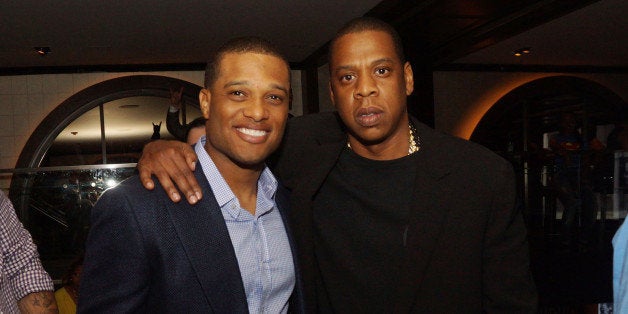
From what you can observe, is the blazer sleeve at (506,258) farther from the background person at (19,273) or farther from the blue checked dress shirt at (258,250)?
the background person at (19,273)

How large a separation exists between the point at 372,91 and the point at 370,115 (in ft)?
0.25

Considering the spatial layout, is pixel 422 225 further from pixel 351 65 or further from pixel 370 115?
pixel 351 65

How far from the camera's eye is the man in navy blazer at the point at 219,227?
1210 mm

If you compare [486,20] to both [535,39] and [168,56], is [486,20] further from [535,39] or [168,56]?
[168,56]

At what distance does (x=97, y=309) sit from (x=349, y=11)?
4.44 metres

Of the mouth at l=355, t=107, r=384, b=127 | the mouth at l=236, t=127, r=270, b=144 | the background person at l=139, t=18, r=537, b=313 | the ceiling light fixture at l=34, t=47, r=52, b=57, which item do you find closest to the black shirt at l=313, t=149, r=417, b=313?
the background person at l=139, t=18, r=537, b=313

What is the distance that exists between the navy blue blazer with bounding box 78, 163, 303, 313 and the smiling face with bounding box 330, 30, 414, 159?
60 cm

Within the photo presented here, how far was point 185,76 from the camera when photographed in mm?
7531

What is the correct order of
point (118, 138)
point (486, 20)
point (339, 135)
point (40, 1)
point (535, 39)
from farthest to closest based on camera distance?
point (118, 138)
point (535, 39)
point (486, 20)
point (40, 1)
point (339, 135)

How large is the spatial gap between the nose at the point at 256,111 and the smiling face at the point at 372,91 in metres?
0.37

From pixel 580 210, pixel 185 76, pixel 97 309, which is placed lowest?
pixel 580 210

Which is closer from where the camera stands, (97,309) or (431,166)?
(97,309)

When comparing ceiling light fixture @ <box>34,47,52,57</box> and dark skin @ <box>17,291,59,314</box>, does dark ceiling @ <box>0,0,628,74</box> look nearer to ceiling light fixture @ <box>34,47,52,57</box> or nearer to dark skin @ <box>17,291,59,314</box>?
ceiling light fixture @ <box>34,47,52,57</box>

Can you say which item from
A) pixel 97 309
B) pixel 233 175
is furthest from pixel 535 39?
pixel 97 309
